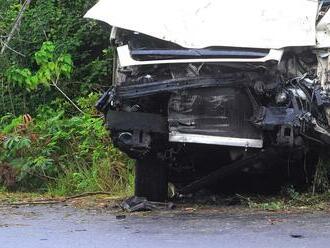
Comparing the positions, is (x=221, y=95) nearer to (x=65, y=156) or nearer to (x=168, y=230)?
(x=168, y=230)

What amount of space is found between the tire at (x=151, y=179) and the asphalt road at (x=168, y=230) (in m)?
0.37

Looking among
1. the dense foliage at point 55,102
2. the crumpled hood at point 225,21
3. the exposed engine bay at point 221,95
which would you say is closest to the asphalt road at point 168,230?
the exposed engine bay at point 221,95

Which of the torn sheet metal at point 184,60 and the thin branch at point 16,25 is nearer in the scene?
the torn sheet metal at point 184,60

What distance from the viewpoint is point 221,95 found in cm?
541

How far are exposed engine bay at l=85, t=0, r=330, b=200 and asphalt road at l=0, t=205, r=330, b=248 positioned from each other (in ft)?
1.95

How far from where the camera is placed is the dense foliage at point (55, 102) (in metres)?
8.42

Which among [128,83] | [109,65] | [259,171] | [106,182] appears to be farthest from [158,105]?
[109,65]

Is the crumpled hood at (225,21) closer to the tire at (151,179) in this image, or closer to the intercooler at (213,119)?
the intercooler at (213,119)

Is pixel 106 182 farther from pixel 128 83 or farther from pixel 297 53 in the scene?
pixel 297 53

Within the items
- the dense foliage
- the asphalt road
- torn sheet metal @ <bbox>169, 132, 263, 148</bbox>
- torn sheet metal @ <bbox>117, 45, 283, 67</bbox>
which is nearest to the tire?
the asphalt road

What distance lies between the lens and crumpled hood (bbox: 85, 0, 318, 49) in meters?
5.28

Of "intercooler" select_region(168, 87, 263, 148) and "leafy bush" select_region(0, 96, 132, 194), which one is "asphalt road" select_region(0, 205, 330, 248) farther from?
"leafy bush" select_region(0, 96, 132, 194)

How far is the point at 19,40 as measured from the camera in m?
10.8

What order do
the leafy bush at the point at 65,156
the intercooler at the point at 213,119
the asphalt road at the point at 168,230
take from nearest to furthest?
the asphalt road at the point at 168,230
the intercooler at the point at 213,119
the leafy bush at the point at 65,156
